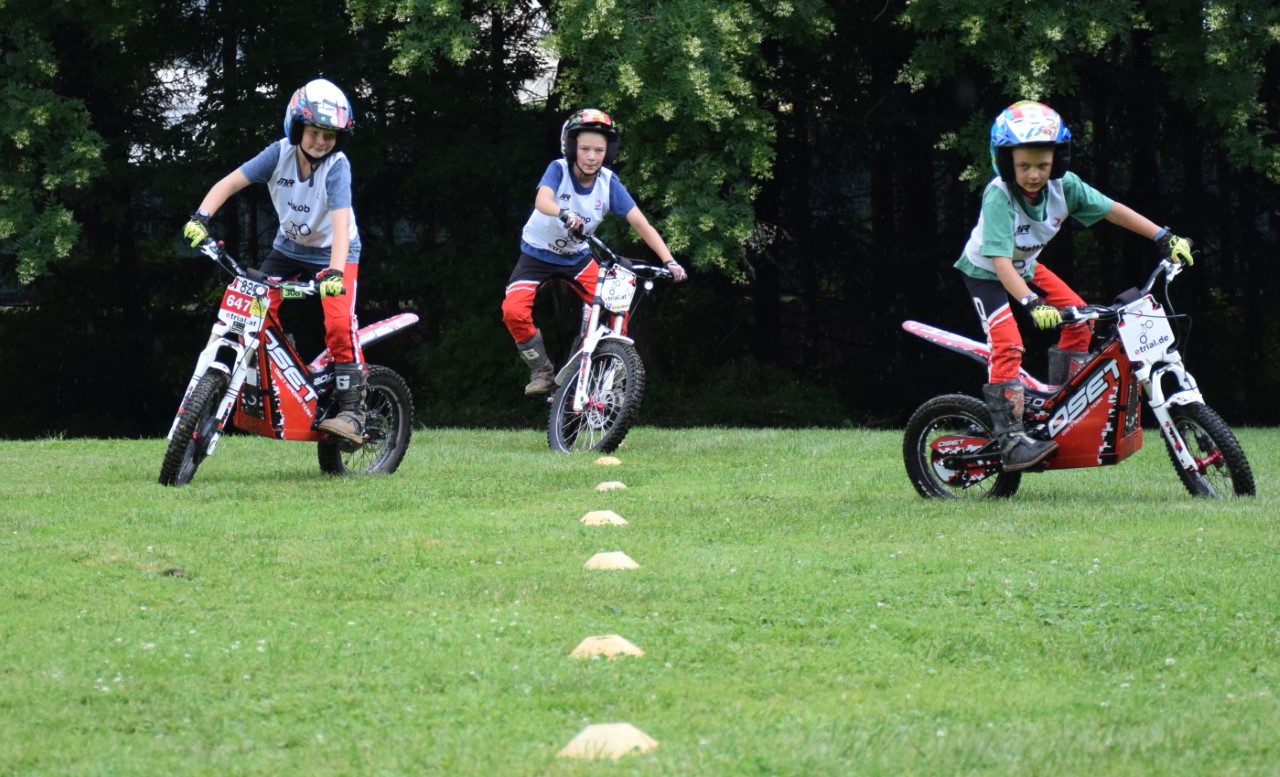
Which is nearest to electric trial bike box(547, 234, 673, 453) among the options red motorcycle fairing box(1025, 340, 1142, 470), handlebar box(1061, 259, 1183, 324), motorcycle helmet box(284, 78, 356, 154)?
motorcycle helmet box(284, 78, 356, 154)

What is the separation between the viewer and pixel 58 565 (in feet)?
20.3

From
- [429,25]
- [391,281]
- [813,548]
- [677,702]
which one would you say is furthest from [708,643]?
[391,281]

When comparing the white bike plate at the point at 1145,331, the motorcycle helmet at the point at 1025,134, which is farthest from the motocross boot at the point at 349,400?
the white bike plate at the point at 1145,331

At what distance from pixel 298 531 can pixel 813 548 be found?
7.02 ft

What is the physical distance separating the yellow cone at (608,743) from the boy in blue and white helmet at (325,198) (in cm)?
520

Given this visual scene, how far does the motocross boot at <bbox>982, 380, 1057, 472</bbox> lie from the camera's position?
7977mm

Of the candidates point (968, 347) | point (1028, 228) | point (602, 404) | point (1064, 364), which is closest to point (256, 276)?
point (602, 404)

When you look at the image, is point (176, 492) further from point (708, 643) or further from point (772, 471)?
point (708, 643)

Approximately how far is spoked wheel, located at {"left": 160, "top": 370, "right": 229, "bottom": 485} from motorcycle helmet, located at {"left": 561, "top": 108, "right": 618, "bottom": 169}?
3149mm

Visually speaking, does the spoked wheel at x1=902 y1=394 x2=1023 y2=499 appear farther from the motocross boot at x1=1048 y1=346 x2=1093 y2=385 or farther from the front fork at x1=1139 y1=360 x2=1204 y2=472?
the front fork at x1=1139 y1=360 x2=1204 y2=472

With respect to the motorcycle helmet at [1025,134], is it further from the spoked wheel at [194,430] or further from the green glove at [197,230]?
the spoked wheel at [194,430]

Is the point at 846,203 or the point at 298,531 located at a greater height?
the point at 846,203

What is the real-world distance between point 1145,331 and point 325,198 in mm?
4177

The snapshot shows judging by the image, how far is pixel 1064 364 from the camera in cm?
834
